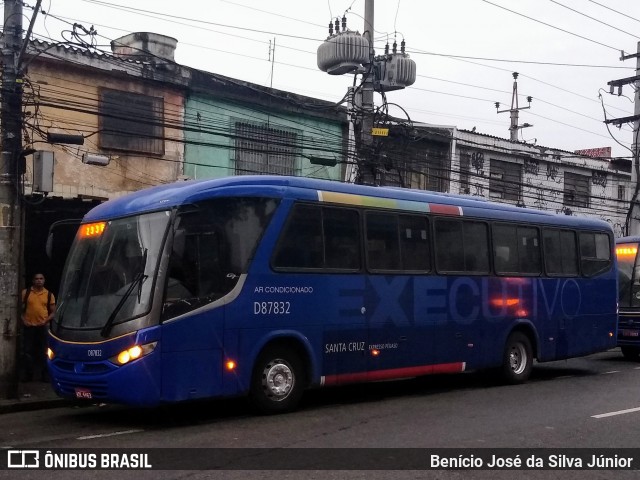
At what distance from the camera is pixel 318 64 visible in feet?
67.4

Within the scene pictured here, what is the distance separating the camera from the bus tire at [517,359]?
14523 millimetres

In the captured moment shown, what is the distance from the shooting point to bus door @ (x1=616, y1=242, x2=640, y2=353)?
63.0ft

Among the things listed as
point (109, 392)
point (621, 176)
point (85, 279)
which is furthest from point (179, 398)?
point (621, 176)

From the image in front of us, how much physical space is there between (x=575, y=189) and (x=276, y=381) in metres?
24.2

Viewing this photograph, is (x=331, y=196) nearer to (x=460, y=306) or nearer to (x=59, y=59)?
(x=460, y=306)

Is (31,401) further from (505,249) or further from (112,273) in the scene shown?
(505,249)

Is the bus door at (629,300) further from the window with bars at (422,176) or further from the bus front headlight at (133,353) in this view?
the bus front headlight at (133,353)

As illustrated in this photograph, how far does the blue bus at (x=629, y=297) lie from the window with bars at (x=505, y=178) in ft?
27.7

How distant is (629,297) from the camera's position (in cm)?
1955

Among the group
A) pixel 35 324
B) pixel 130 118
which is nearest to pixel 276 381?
pixel 35 324

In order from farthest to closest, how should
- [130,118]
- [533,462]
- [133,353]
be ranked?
[130,118]
[133,353]
[533,462]

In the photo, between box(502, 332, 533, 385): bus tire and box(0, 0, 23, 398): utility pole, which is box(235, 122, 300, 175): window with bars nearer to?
box(502, 332, 533, 385): bus tire

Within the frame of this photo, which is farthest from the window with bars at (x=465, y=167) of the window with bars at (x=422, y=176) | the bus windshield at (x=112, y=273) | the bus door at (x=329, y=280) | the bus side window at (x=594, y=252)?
the bus windshield at (x=112, y=273)

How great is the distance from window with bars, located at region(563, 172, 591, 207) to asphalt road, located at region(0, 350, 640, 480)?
18785 millimetres
